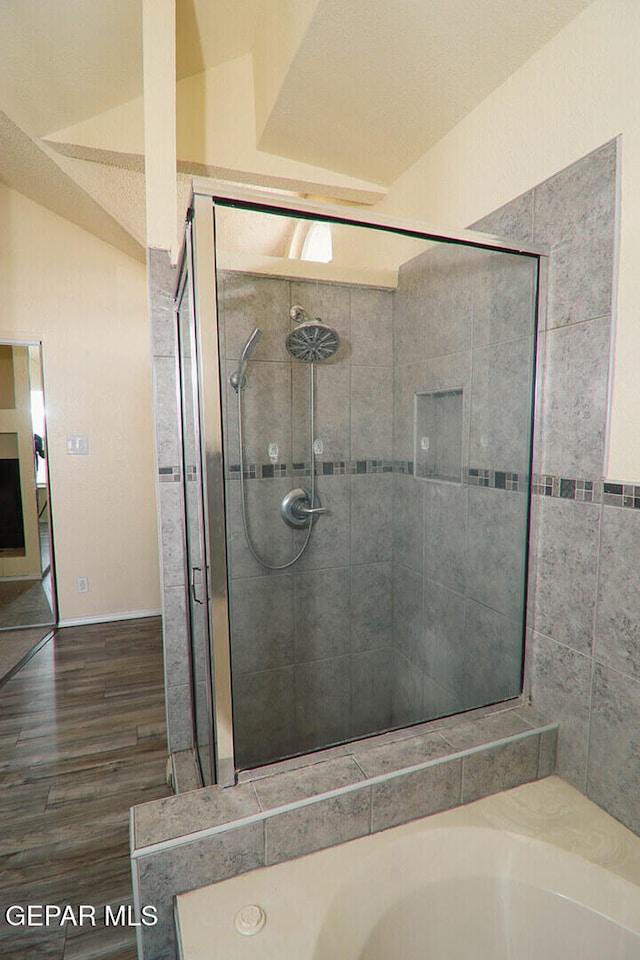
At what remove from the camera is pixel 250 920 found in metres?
1.00

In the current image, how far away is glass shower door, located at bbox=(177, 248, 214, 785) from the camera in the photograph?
3.98 feet

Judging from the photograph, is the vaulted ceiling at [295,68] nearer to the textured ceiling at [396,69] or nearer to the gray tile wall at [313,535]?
the textured ceiling at [396,69]

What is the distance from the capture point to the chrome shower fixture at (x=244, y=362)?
1.25 metres

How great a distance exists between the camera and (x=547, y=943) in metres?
1.11

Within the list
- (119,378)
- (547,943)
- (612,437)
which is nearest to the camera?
(547,943)

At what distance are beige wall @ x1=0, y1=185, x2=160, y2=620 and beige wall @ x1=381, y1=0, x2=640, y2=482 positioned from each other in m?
2.53

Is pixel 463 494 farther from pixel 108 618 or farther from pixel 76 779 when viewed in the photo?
pixel 108 618

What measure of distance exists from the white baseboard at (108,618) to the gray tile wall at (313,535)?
2.38 meters

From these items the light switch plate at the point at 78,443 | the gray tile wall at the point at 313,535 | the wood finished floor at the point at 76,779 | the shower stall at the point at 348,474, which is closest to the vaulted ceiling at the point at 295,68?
the shower stall at the point at 348,474

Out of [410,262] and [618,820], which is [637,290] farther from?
[618,820]

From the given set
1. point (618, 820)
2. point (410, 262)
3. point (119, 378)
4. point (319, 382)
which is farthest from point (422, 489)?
point (119, 378)

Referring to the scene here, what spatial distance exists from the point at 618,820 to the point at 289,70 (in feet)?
8.03

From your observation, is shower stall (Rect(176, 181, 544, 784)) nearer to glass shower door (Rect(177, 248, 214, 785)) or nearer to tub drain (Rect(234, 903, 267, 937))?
glass shower door (Rect(177, 248, 214, 785))

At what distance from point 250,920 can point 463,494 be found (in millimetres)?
1235
